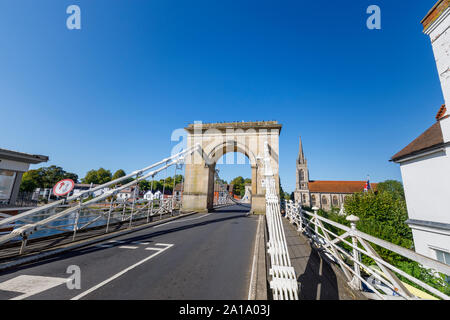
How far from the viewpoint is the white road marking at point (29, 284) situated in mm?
2846

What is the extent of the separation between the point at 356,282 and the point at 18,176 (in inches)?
503

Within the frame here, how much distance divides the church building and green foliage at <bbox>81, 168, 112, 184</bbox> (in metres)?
A: 75.5

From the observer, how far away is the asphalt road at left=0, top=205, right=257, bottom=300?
114 inches

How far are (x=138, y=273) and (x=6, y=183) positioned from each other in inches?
337

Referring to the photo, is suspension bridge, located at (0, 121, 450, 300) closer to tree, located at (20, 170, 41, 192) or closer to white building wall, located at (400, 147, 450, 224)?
white building wall, located at (400, 147, 450, 224)

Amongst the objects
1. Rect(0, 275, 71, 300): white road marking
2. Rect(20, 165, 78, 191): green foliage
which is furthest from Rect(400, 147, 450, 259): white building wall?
Rect(20, 165, 78, 191): green foliage

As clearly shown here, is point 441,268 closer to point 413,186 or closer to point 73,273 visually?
point 73,273

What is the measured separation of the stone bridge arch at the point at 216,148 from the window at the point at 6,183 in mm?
10710

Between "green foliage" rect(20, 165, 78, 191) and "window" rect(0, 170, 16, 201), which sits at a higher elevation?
"green foliage" rect(20, 165, 78, 191)

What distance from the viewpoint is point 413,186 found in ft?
27.9

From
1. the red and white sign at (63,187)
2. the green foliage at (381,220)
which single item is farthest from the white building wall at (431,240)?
the red and white sign at (63,187)

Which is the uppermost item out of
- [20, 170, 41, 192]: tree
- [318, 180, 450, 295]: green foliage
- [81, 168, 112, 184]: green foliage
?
[81, 168, 112, 184]: green foliage

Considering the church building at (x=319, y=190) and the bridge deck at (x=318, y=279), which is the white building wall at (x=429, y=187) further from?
the church building at (x=319, y=190)
